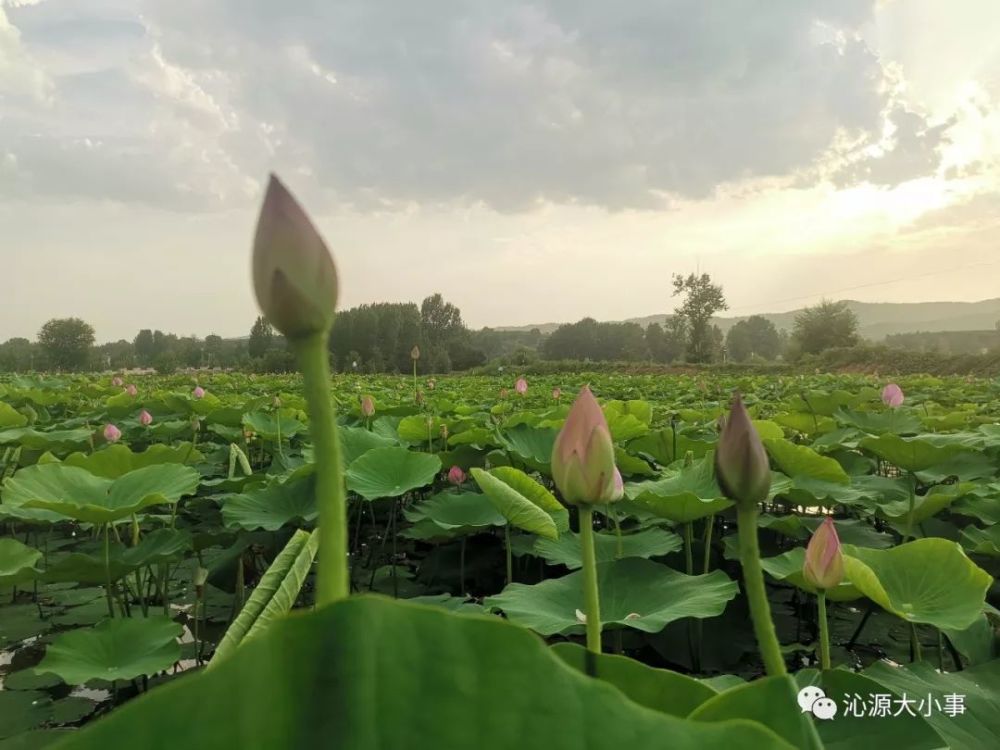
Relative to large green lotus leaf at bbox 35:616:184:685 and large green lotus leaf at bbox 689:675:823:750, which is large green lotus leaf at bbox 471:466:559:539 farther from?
large green lotus leaf at bbox 689:675:823:750

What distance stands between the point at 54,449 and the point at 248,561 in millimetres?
1067

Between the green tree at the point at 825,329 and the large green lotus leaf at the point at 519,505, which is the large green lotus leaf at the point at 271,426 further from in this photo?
the green tree at the point at 825,329

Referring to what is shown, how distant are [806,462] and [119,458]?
1.81 m

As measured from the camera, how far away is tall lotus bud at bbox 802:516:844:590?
2.23 feet

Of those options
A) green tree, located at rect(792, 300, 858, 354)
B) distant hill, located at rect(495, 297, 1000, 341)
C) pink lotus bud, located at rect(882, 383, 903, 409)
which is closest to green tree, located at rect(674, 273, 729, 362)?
green tree, located at rect(792, 300, 858, 354)

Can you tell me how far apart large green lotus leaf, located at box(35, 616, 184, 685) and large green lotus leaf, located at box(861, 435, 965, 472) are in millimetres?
1803

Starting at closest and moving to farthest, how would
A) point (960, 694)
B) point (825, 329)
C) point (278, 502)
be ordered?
point (960, 694), point (278, 502), point (825, 329)

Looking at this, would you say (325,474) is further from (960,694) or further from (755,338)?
(755,338)

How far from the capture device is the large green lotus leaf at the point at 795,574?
3.79ft

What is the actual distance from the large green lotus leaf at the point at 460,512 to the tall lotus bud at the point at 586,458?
1117 mm

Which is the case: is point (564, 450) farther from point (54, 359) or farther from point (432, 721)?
point (54, 359)

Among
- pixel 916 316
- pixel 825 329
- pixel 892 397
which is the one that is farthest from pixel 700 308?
pixel 916 316

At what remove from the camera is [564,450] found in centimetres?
56

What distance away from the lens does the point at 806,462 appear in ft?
5.84
